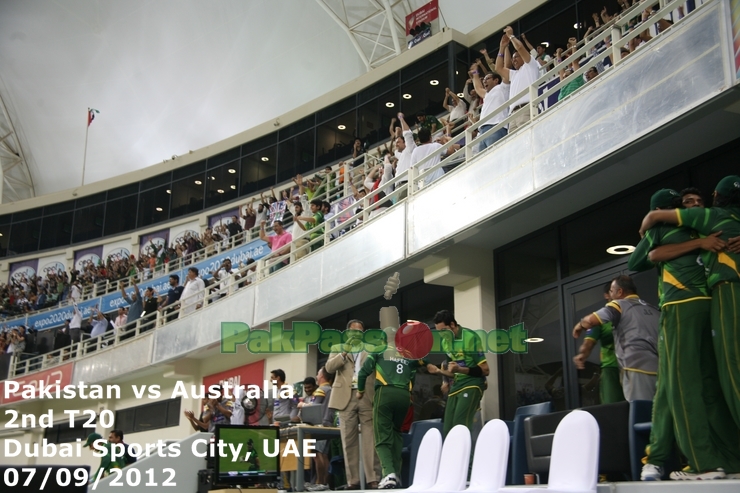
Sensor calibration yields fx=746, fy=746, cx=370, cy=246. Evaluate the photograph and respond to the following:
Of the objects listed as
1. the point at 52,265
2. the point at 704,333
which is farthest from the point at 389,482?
the point at 52,265

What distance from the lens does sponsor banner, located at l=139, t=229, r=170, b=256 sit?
27.0 meters

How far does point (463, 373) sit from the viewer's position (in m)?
7.96

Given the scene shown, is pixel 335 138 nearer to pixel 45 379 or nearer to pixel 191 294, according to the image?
pixel 191 294

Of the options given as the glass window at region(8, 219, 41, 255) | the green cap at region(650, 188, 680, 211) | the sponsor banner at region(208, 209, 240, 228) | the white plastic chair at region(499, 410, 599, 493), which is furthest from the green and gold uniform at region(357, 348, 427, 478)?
the glass window at region(8, 219, 41, 255)

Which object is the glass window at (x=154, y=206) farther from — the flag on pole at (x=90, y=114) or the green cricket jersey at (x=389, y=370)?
the green cricket jersey at (x=389, y=370)

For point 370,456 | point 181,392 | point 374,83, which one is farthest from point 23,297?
point 370,456

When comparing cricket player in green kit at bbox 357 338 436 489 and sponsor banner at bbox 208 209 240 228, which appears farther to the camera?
sponsor banner at bbox 208 209 240 228

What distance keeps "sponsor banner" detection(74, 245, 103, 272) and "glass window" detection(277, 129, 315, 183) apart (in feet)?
32.0

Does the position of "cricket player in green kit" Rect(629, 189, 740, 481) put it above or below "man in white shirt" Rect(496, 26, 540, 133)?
below

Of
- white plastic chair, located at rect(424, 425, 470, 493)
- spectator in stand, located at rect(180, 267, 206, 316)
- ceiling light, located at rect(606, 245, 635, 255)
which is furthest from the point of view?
spectator in stand, located at rect(180, 267, 206, 316)

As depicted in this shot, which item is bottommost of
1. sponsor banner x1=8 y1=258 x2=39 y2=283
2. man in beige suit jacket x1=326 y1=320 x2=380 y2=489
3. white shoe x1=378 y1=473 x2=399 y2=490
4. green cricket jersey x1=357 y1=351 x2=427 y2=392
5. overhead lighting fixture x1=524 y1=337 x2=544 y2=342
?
white shoe x1=378 y1=473 x2=399 y2=490

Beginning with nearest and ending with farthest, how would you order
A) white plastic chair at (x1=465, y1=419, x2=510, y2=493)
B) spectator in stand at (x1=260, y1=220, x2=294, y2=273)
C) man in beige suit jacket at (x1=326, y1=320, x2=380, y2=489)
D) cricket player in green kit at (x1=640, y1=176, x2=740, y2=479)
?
cricket player in green kit at (x1=640, y1=176, x2=740, y2=479)
white plastic chair at (x1=465, y1=419, x2=510, y2=493)
man in beige suit jacket at (x1=326, y1=320, x2=380, y2=489)
spectator in stand at (x1=260, y1=220, x2=294, y2=273)

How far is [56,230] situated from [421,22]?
17480 millimetres

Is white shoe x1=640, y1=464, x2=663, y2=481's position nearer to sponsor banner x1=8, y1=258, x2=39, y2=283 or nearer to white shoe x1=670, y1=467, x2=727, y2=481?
white shoe x1=670, y1=467, x2=727, y2=481
